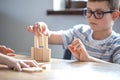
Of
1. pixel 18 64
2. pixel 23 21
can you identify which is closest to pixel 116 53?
pixel 18 64

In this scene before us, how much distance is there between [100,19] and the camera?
1.53 m

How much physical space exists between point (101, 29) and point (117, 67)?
0.47m

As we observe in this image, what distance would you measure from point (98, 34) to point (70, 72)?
63cm

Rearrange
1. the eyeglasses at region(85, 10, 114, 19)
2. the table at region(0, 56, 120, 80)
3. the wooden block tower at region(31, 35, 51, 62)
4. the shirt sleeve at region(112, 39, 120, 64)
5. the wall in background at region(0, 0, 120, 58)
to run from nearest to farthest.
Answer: the table at region(0, 56, 120, 80)
the wooden block tower at region(31, 35, 51, 62)
the shirt sleeve at region(112, 39, 120, 64)
the eyeglasses at region(85, 10, 114, 19)
the wall in background at region(0, 0, 120, 58)

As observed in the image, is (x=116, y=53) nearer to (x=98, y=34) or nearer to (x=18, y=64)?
(x=98, y=34)

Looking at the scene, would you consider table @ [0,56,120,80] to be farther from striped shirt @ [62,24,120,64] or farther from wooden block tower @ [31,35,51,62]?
striped shirt @ [62,24,120,64]

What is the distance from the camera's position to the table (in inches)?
36.5

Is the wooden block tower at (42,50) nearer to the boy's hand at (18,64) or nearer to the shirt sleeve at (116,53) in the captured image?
the boy's hand at (18,64)

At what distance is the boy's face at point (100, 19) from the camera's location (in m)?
1.51

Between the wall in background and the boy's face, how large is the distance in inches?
33.7

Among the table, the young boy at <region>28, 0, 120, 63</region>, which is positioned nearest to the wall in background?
the young boy at <region>28, 0, 120, 63</region>

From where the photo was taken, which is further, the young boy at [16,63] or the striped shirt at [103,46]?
the striped shirt at [103,46]

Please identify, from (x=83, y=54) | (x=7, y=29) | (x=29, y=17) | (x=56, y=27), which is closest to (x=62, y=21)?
(x=56, y=27)

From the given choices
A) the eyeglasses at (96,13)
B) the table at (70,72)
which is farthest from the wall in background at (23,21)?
the table at (70,72)
